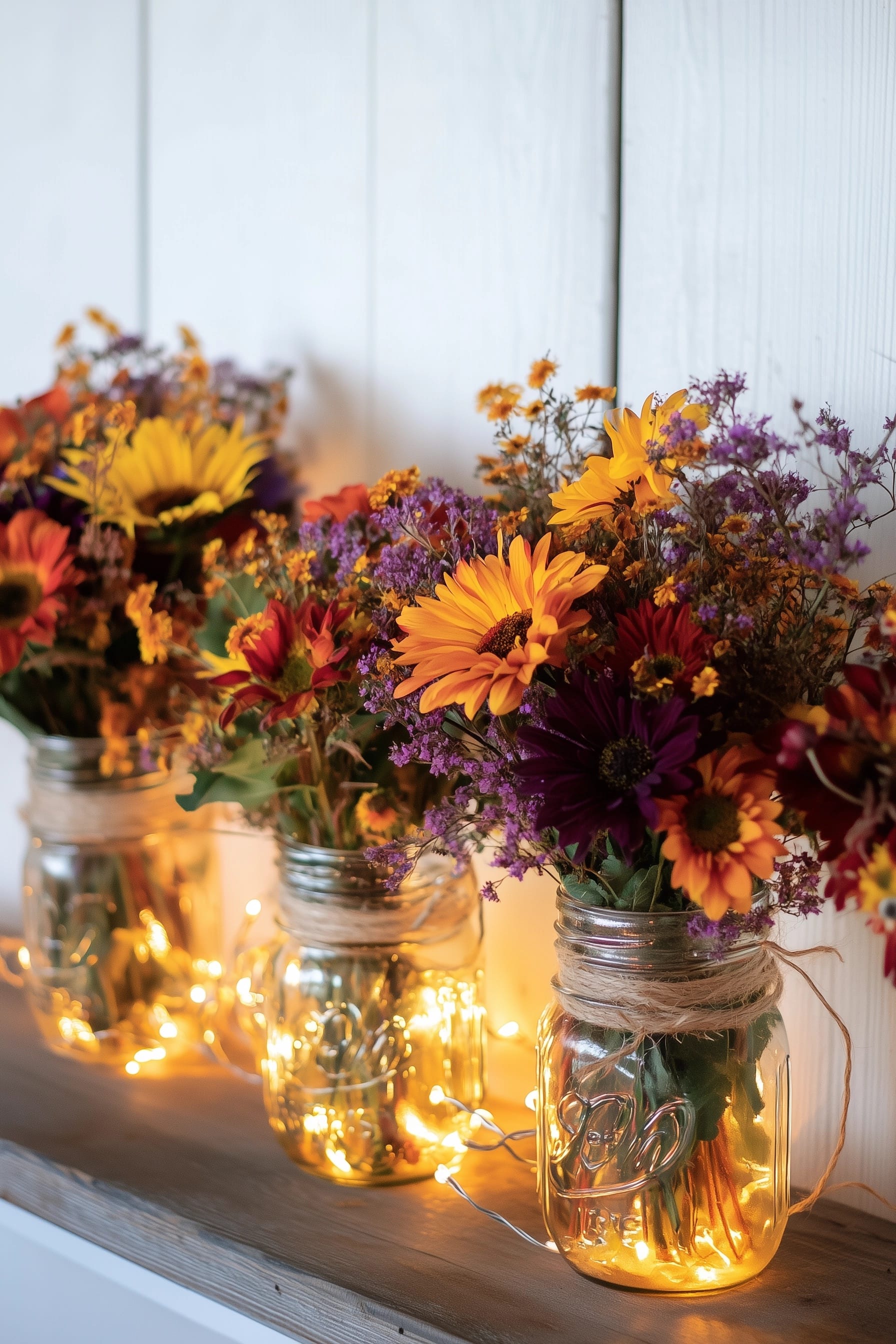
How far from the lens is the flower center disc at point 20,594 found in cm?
84

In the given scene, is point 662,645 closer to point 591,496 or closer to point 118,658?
point 591,496

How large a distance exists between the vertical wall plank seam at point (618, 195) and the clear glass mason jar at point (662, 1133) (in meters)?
0.39

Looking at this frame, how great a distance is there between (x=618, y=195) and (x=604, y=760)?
0.45 metres

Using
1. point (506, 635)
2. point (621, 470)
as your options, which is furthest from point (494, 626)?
point (621, 470)

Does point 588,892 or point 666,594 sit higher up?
point 666,594

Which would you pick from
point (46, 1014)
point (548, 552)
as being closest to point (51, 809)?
point (46, 1014)

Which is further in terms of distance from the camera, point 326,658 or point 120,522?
point 120,522

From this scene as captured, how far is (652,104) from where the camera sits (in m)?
0.77

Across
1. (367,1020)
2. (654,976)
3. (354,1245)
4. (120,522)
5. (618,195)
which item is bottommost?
(354,1245)

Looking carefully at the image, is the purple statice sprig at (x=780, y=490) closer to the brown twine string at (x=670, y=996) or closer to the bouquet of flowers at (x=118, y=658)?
the brown twine string at (x=670, y=996)

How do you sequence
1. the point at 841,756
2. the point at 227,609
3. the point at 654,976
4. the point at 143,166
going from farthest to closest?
the point at 143,166
the point at 227,609
the point at 654,976
the point at 841,756

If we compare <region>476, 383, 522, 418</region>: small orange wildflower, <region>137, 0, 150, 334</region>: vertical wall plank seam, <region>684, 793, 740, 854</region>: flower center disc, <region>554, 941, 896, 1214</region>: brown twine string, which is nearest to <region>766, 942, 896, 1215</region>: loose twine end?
<region>554, 941, 896, 1214</region>: brown twine string

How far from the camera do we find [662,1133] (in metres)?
0.61

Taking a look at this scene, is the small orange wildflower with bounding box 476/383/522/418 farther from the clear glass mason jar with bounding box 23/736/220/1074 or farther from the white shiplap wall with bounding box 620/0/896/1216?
the clear glass mason jar with bounding box 23/736/220/1074
